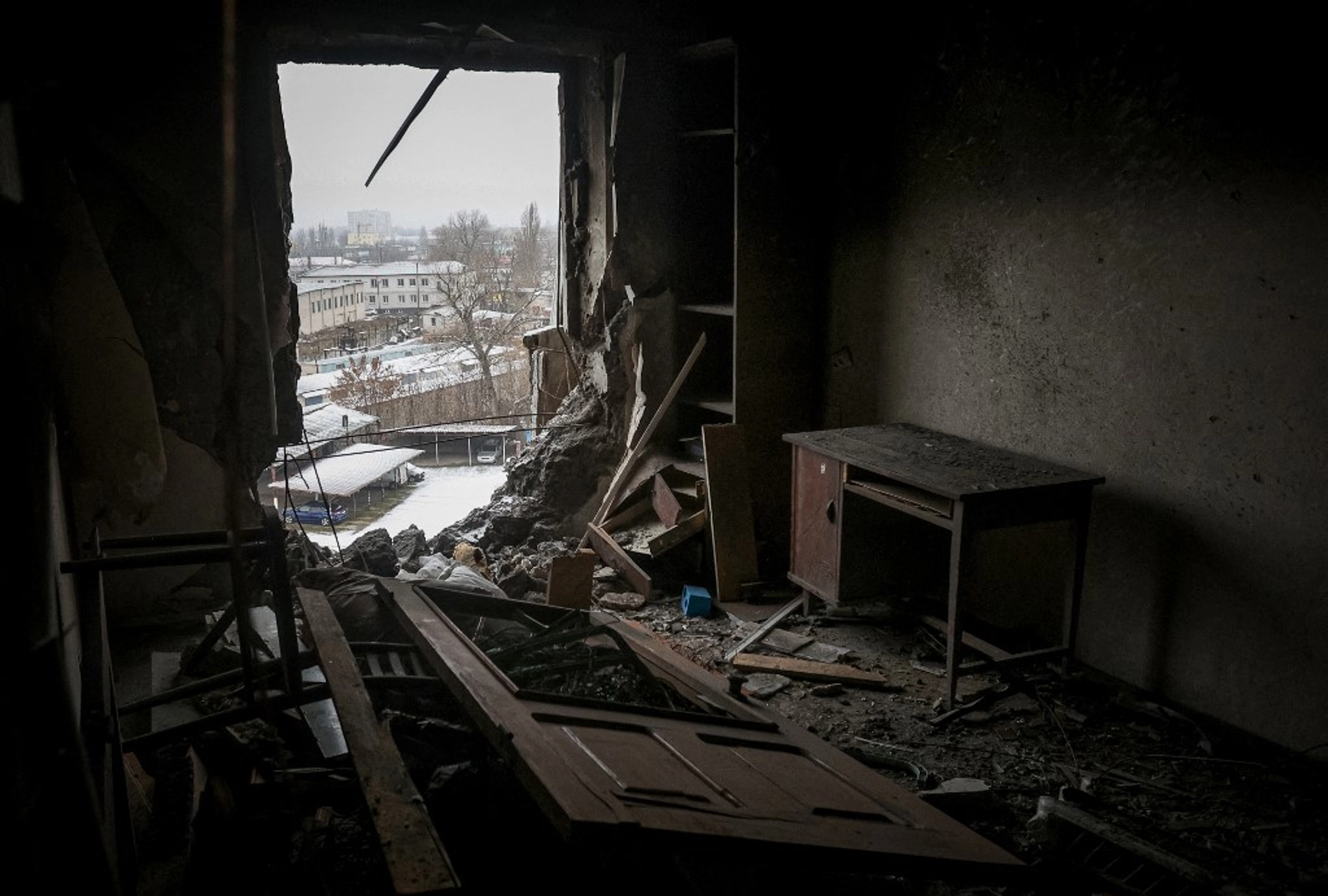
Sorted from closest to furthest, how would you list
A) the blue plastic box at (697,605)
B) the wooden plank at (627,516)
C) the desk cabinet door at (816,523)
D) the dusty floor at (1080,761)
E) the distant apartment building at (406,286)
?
the dusty floor at (1080,761)
the desk cabinet door at (816,523)
the blue plastic box at (697,605)
the wooden plank at (627,516)
the distant apartment building at (406,286)

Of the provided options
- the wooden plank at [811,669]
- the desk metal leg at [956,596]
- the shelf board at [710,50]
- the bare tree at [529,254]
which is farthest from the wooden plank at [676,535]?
the bare tree at [529,254]

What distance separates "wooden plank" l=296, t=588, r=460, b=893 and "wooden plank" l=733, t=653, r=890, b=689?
1804 millimetres

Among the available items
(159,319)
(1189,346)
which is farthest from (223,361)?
(1189,346)

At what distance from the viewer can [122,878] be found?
2488mm

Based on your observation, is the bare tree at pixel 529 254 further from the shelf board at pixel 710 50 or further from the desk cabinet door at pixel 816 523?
the desk cabinet door at pixel 816 523

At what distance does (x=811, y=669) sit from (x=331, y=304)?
227 inches

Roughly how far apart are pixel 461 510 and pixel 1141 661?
4.93m

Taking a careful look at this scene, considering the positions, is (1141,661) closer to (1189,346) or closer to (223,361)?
(1189,346)

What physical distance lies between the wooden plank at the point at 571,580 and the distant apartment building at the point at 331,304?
2.71m

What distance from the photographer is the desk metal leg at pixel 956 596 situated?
3816mm

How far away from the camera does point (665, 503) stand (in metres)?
5.76

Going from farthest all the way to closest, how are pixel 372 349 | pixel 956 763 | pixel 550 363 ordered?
pixel 372 349, pixel 550 363, pixel 956 763

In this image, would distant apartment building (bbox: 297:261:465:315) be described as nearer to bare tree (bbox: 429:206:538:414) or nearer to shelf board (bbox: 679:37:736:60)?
A: bare tree (bbox: 429:206:538:414)

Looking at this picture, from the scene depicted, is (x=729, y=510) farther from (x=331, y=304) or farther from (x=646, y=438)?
(x=331, y=304)
